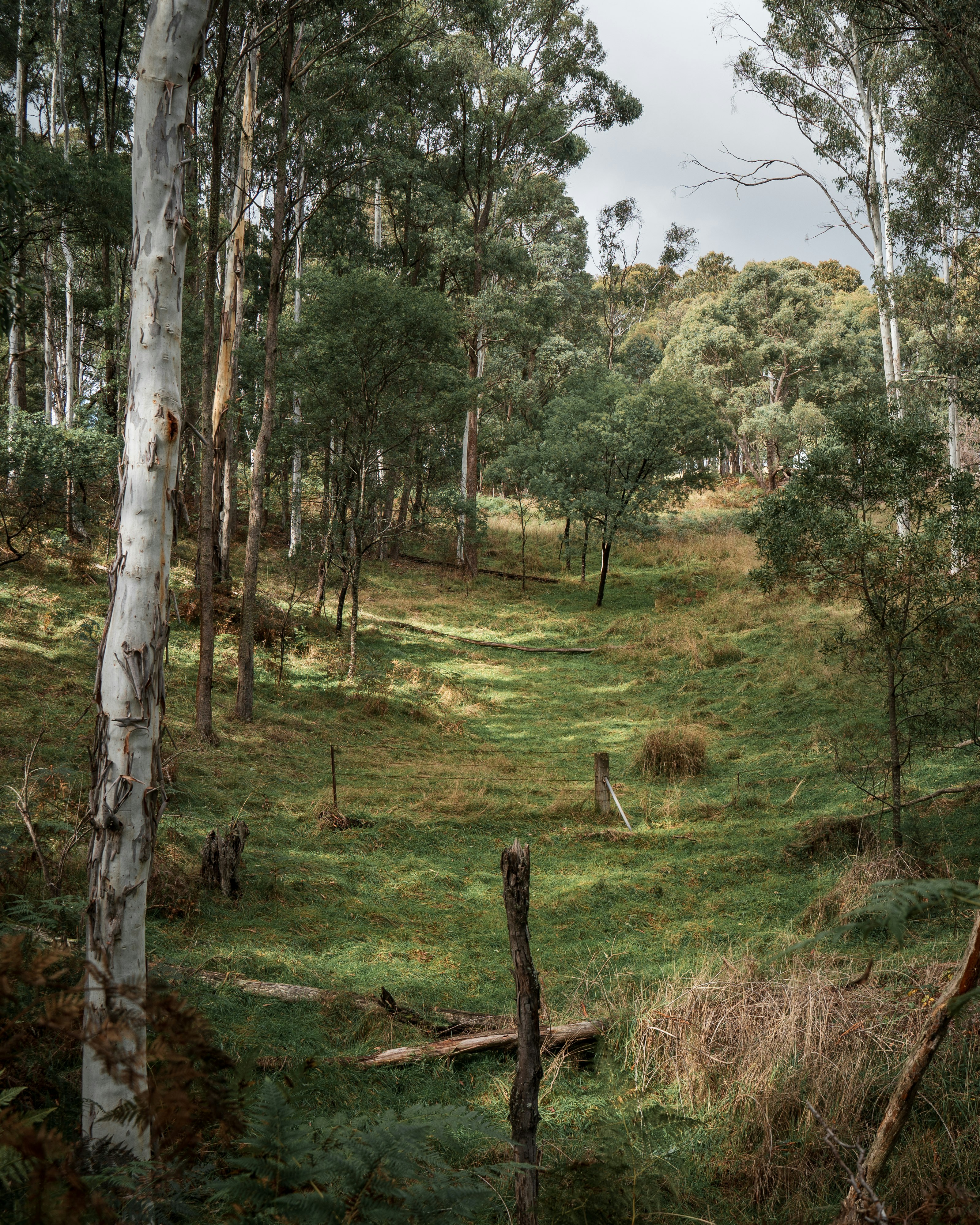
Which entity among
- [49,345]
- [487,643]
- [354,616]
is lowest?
[487,643]

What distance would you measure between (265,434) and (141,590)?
10693 millimetres

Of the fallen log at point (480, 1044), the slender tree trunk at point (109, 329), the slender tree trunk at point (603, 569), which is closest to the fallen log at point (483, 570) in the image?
the slender tree trunk at point (603, 569)

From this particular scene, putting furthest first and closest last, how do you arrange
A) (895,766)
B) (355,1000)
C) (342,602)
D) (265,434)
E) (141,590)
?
(342,602)
(265,434)
(895,766)
(355,1000)
(141,590)

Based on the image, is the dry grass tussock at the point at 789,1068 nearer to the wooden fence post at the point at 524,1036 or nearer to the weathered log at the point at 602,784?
the wooden fence post at the point at 524,1036

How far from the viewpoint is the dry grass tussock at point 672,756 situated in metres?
11.9

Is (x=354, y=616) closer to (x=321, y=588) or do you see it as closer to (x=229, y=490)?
(x=321, y=588)

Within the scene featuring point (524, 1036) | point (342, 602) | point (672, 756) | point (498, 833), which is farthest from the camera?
point (342, 602)

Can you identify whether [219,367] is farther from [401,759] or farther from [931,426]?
[931,426]

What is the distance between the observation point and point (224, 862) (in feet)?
21.3

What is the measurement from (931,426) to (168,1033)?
8.68 m

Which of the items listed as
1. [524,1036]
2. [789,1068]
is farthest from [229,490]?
[524,1036]

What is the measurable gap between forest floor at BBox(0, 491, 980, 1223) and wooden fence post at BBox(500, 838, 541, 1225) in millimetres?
561

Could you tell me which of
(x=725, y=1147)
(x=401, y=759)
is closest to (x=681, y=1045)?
(x=725, y=1147)

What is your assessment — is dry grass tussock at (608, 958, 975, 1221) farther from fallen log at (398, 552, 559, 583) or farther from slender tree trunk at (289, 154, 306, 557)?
fallen log at (398, 552, 559, 583)
